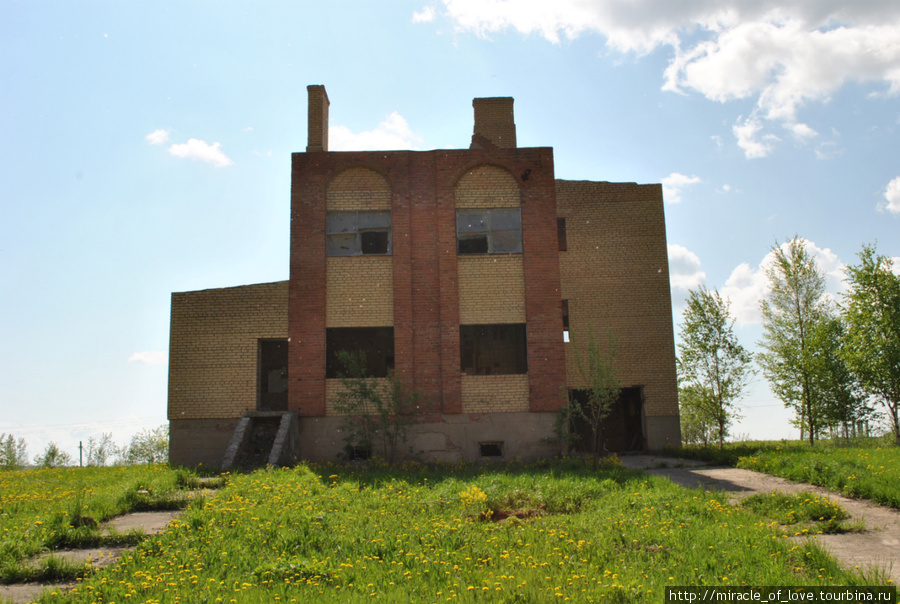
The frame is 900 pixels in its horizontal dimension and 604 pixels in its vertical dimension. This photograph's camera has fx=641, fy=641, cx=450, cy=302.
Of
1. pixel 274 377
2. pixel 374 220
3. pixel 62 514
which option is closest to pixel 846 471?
pixel 62 514

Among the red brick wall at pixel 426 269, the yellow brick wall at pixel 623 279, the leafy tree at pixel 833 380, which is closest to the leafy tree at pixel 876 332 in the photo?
the leafy tree at pixel 833 380

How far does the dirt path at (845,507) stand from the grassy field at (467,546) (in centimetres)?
41

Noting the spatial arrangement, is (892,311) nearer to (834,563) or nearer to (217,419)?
(834,563)

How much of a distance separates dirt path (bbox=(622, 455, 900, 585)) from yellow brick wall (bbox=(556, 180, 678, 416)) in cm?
429

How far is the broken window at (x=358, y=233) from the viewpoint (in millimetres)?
17062

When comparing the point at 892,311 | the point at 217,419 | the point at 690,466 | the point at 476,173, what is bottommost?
the point at 690,466

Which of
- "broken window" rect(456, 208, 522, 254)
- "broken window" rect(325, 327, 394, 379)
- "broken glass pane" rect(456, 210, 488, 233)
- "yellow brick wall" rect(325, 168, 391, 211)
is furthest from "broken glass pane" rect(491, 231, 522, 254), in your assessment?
"broken window" rect(325, 327, 394, 379)

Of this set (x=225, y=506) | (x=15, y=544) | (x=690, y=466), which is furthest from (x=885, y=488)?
(x=15, y=544)

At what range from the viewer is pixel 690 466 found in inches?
578

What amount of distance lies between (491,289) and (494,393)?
2.70m

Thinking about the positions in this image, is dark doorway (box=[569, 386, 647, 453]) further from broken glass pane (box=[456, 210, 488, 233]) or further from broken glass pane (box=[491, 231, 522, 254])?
broken glass pane (box=[456, 210, 488, 233])

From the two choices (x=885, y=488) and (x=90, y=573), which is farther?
(x=885, y=488)

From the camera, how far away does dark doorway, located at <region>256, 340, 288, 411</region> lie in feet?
67.7

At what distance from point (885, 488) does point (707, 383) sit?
1227 cm
